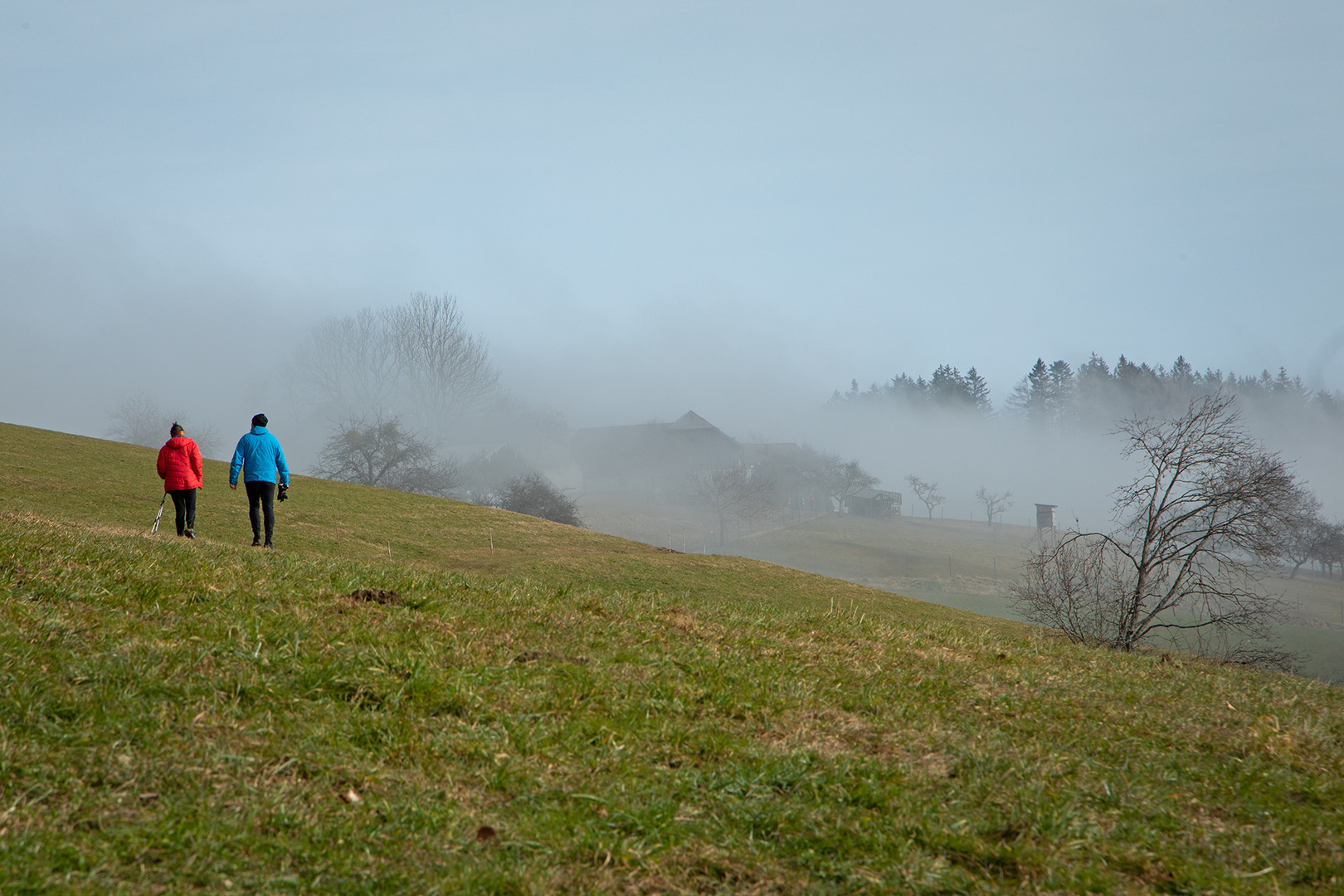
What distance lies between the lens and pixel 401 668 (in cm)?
542

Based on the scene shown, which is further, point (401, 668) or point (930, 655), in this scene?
point (930, 655)

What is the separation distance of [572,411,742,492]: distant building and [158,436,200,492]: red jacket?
97190mm

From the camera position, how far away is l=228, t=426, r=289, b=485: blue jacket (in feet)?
47.8

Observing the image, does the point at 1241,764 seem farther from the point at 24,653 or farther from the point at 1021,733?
the point at 24,653

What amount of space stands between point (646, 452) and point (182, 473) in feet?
344

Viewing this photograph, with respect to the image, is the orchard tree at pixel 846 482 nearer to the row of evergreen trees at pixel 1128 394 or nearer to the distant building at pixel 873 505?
the distant building at pixel 873 505

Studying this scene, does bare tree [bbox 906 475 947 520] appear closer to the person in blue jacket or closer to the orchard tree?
the orchard tree

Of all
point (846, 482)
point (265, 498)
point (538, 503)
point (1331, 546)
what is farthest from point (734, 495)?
point (265, 498)

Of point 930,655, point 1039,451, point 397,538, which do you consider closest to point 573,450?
point 1039,451

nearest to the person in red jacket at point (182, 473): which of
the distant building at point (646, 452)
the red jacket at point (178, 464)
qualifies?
the red jacket at point (178, 464)

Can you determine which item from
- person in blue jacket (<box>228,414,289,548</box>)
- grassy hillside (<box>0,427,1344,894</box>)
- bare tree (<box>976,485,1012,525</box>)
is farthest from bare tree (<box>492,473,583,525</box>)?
bare tree (<box>976,485,1012,525</box>)

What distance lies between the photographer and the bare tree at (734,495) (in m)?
85.1

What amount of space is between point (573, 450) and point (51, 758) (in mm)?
122435

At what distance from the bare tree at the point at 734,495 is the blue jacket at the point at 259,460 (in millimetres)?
67501
